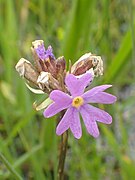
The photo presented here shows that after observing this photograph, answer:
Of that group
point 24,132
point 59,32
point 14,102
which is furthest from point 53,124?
point 59,32

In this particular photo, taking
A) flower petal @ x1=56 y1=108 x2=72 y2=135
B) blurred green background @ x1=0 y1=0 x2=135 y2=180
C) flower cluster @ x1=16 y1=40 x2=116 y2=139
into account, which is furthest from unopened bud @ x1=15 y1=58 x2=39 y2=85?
blurred green background @ x1=0 y1=0 x2=135 y2=180

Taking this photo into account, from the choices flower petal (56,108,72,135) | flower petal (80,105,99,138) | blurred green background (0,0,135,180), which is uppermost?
flower petal (56,108,72,135)

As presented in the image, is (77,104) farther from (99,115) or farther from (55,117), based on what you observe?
(55,117)

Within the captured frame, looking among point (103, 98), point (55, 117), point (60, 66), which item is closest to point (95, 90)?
point (103, 98)

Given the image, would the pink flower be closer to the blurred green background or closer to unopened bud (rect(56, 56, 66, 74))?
unopened bud (rect(56, 56, 66, 74))

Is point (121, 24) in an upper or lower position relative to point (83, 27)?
lower

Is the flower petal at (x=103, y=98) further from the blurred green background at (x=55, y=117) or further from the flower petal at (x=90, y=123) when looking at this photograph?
the blurred green background at (x=55, y=117)

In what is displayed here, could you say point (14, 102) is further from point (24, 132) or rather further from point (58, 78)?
point (58, 78)
